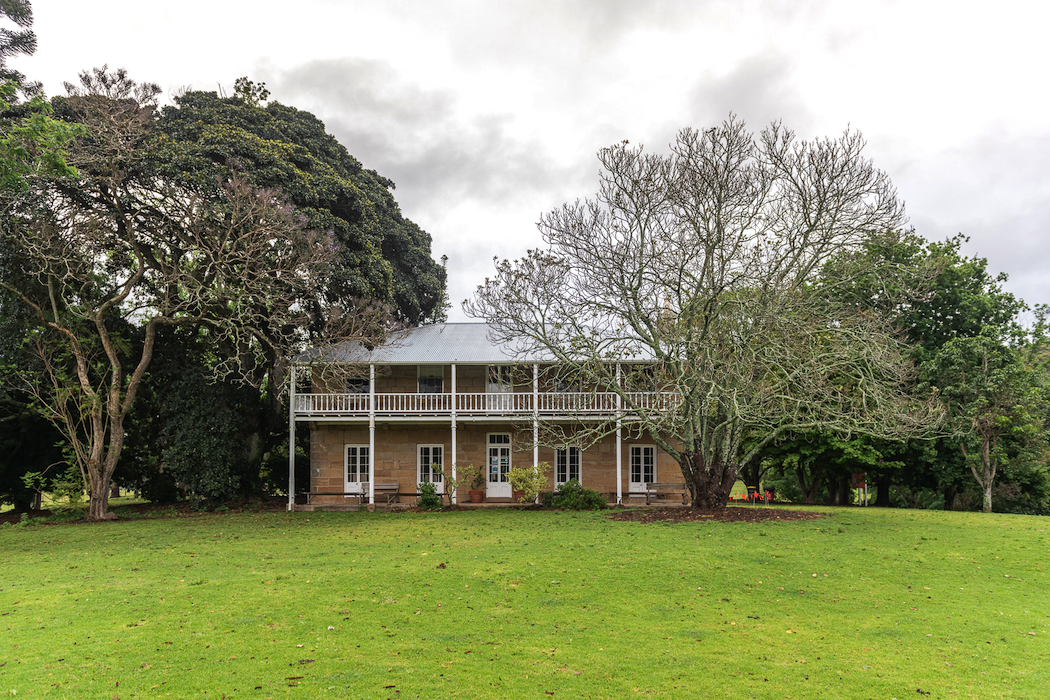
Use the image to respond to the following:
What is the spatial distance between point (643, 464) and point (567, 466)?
262 centimetres

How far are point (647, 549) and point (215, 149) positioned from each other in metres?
16.1

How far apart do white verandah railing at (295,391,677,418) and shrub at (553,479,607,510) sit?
2.34 m

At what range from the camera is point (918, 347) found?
75.8 ft

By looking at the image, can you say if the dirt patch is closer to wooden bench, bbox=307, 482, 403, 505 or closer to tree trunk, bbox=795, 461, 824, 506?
wooden bench, bbox=307, 482, 403, 505

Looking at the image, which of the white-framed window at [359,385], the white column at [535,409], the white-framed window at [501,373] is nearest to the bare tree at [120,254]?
the white-framed window at [359,385]

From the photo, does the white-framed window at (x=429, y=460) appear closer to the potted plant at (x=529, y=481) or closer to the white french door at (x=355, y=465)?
the white french door at (x=355, y=465)

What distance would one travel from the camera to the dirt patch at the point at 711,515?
16.4m

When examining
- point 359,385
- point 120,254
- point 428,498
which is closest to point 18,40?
point 120,254

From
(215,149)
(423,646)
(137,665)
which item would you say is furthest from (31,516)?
Result: (423,646)

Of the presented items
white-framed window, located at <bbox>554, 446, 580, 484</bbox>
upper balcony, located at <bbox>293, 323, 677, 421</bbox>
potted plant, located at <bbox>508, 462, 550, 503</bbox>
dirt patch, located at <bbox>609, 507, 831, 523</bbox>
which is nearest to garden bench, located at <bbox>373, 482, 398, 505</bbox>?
upper balcony, located at <bbox>293, 323, 677, 421</bbox>

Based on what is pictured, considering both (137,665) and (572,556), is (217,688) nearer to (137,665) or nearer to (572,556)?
(137,665)

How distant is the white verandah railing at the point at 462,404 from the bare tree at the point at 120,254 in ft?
9.39

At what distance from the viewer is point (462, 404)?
2178 cm

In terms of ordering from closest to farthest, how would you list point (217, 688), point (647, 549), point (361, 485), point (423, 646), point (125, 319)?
point (217, 688), point (423, 646), point (647, 549), point (125, 319), point (361, 485)
